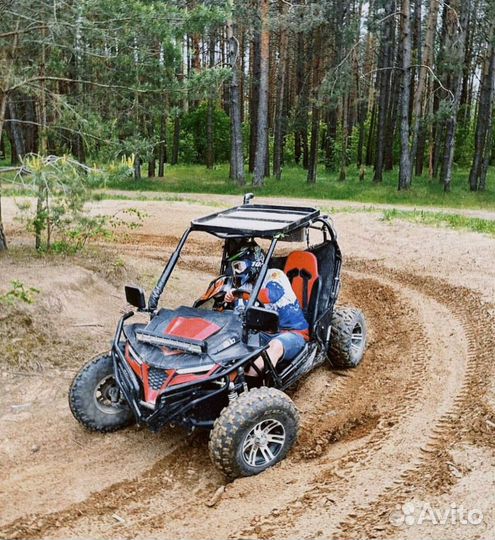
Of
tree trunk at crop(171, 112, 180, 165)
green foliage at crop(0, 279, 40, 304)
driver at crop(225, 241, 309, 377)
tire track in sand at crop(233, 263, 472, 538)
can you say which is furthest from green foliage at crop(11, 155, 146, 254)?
tree trunk at crop(171, 112, 180, 165)

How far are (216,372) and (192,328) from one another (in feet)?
2.00

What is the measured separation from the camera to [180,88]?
31.6 feet

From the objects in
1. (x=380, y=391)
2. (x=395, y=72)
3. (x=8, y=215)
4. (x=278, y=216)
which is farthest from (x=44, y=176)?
(x=395, y=72)

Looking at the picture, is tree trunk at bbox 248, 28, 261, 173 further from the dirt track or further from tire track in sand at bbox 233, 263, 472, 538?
tire track in sand at bbox 233, 263, 472, 538

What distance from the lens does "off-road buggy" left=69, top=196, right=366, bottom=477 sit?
4.54 metres

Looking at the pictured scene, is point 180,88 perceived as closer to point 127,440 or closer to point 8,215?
point 127,440

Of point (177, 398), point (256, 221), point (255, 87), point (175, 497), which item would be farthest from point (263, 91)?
point (175, 497)

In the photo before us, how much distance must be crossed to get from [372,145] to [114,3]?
3036 centimetres

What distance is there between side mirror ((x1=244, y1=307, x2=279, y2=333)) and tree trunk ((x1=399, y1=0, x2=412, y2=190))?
60.5 feet

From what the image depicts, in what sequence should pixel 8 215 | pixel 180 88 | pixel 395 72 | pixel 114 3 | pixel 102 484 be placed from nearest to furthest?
1. pixel 102 484
2. pixel 114 3
3. pixel 180 88
4. pixel 8 215
5. pixel 395 72

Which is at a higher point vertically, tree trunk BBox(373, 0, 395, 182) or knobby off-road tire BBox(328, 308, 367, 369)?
tree trunk BBox(373, 0, 395, 182)

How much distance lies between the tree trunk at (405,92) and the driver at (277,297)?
17186mm

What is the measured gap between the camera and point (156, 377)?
4.69 meters

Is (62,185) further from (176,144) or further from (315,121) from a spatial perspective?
(176,144)
